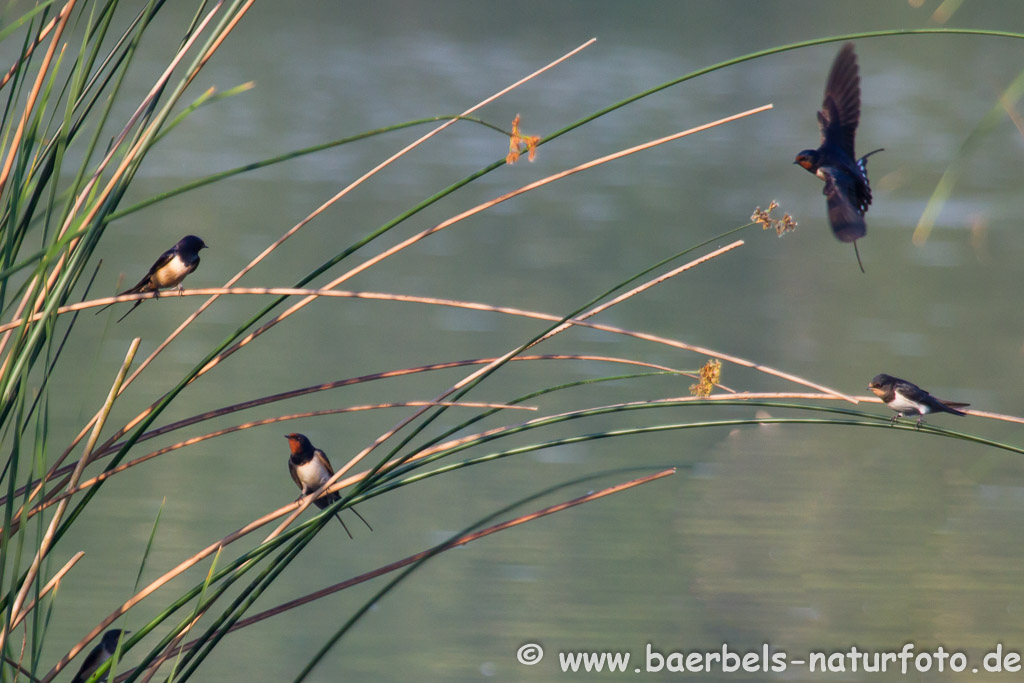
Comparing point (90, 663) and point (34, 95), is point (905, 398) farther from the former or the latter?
point (34, 95)

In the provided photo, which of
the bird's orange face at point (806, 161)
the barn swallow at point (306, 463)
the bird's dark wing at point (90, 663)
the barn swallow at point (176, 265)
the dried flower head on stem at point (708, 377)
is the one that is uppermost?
the barn swallow at point (176, 265)

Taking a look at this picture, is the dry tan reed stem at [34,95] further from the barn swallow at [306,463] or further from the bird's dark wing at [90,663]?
the barn swallow at [306,463]

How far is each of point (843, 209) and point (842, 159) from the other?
7.4 inches

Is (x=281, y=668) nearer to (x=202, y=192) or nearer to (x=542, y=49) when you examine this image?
(x=202, y=192)

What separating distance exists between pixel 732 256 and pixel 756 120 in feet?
14.2

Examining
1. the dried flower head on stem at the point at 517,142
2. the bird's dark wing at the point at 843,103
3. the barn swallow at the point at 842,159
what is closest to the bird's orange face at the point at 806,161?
the barn swallow at the point at 842,159

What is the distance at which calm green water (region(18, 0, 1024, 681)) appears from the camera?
2600 mm

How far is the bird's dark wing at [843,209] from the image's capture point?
1.24 m

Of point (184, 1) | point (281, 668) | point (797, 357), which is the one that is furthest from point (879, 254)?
point (184, 1)

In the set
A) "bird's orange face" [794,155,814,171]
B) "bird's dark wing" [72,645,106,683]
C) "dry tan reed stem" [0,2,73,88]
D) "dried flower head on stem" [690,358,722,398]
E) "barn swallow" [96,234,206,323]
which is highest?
"barn swallow" [96,234,206,323]

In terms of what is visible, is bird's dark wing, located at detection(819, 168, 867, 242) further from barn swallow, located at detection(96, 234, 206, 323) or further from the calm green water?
barn swallow, located at detection(96, 234, 206, 323)

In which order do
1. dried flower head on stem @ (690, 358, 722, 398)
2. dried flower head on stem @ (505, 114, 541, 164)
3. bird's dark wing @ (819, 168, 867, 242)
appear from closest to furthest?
dried flower head on stem @ (505, 114, 541, 164), dried flower head on stem @ (690, 358, 722, 398), bird's dark wing @ (819, 168, 867, 242)

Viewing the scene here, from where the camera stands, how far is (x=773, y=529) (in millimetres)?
3010

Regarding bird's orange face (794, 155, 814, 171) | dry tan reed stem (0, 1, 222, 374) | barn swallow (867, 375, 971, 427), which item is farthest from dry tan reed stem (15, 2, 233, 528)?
barn swallow (867, 375, 971, 427)
